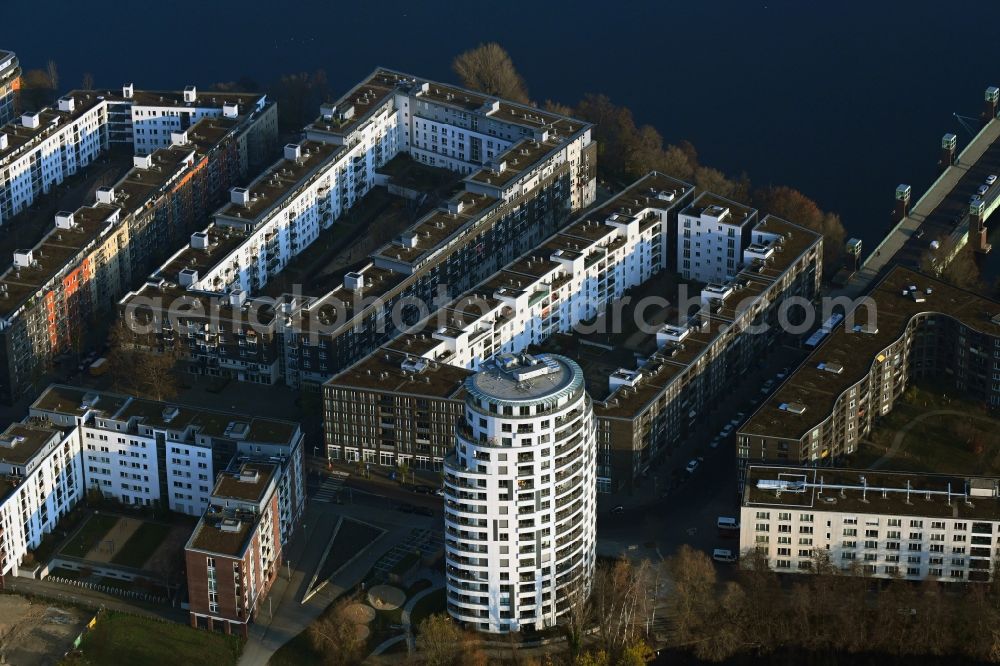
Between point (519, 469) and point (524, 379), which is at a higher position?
point (524, 379)

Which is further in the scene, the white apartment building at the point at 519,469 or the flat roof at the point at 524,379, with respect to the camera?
the flat roof at the point at 524,379

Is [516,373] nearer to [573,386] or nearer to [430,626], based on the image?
[573,386]

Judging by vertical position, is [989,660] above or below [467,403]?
below

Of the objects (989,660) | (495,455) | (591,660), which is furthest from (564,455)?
(989,660)

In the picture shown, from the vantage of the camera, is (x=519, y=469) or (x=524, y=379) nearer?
(x=519, y=469)

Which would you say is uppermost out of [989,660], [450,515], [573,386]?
[573,386]

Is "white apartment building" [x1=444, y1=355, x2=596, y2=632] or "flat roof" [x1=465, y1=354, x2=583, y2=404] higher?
"flat roof" [x1=465, y1=354, x2=583, y2=404]

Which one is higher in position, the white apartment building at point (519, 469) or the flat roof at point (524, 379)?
the flat roof at point (524, 379)

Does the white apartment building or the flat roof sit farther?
the flat roof
